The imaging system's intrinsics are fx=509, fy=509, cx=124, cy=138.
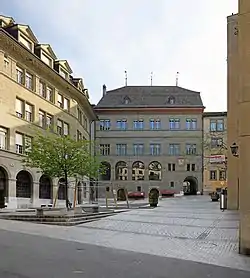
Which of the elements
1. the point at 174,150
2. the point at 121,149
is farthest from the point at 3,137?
the point at 174,150

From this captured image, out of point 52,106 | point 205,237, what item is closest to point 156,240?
point 205,237

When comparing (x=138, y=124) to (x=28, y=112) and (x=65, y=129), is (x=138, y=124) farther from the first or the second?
(x=28, y=112)

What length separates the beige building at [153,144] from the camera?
87.4 metres

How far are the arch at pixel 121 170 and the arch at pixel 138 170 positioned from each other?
54.6 inches

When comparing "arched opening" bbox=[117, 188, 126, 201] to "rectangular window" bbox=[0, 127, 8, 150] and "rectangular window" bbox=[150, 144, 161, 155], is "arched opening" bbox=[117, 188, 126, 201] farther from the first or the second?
"rectangular window" bbox=[150, 144, 161, 155]

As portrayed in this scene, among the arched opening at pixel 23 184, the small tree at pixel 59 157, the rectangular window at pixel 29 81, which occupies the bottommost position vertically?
the arched opening at pixel 23 184

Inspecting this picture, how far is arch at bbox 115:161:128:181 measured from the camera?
88438mm

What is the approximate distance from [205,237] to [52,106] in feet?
121

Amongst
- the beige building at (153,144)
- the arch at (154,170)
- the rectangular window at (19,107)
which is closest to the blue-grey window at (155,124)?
the beige building at (153,144)

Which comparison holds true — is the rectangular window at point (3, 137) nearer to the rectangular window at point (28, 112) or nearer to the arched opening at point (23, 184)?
the arched opening at point (23, 184)

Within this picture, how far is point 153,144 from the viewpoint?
88188 mm

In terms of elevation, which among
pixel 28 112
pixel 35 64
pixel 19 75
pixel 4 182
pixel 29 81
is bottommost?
pixel 4 182

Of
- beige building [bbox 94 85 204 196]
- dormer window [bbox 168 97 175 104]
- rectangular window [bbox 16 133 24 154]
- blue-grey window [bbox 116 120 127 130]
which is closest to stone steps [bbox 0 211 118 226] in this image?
rectangular window [bbox 16 133 24 154]

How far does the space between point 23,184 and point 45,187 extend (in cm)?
481
